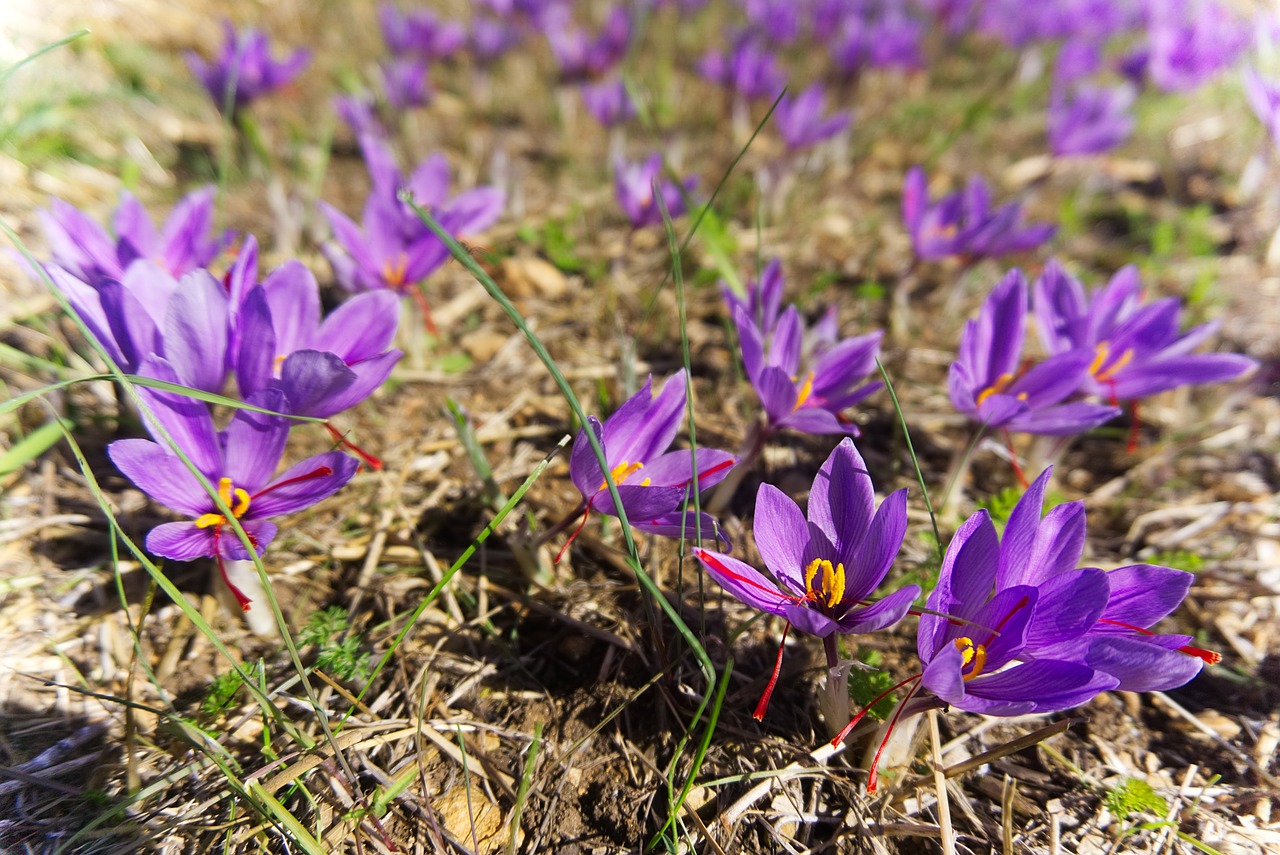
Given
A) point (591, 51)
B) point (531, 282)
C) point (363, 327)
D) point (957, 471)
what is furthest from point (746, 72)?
point (363, 327)

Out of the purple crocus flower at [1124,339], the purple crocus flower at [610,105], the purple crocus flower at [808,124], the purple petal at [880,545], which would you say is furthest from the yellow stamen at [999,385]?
the purple crocus flower at [610,105]

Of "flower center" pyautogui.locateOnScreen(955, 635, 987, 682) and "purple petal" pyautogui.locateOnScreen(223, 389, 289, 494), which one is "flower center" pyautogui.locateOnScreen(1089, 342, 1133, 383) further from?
"purple petal" pyautogui.locateOnScreen(223, 389, 289, 494)

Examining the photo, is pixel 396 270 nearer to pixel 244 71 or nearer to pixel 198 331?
pixel 198 331

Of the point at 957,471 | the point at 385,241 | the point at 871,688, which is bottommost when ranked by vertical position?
the point at 871,688

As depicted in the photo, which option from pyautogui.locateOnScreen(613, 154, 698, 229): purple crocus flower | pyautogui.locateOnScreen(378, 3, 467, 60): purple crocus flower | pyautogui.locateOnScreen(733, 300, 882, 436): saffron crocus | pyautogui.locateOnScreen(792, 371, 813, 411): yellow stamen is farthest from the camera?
pyautogui.locateOnScreen(378, 3, 467, 60): purple crocus flower

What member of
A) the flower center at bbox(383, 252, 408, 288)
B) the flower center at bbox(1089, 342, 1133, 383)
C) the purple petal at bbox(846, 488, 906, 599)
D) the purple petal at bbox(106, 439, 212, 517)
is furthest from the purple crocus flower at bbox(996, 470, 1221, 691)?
the flower center at bbox(383, 252, 408, 288)

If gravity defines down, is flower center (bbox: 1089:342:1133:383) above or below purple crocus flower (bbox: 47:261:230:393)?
below

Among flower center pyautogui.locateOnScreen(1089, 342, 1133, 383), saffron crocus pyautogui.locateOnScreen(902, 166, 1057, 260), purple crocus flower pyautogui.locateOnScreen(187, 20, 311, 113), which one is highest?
purple crocus flower pyautogui.locateOnScreen(187, 20, 311, 113)
